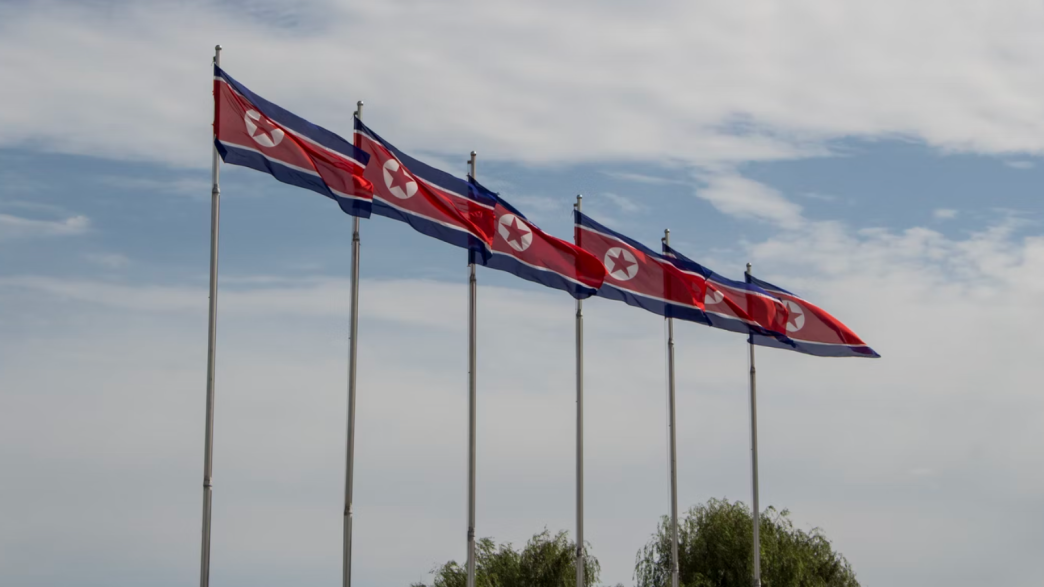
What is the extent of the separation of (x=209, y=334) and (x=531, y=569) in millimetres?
25232

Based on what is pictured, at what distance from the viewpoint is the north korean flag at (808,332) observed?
34875mm

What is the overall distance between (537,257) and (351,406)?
5.84 m

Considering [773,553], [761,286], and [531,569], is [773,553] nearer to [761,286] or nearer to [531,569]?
[531,569]

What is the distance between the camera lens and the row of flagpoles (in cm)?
2098

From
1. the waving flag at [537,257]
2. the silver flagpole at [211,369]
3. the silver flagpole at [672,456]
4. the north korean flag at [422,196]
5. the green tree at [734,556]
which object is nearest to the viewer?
the silver flagpole at [211,369]

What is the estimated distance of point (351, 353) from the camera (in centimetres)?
2277

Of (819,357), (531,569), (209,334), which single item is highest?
(819,357)

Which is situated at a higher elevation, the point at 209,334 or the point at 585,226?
the point at 585,226

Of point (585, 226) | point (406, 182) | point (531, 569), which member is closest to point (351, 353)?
point (406, 182)

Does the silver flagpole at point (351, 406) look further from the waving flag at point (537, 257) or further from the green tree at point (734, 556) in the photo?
the green tree at point (734, 556)

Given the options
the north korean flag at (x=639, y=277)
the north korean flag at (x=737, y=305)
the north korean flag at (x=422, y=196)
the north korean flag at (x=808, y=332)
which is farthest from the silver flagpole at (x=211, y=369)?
the north korean flag at (x=808, y=332)

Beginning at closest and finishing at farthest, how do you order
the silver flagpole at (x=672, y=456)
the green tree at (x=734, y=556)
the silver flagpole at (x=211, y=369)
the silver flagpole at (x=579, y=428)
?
the silver flagpole at (x=211, y=369)
the silver flagpole at (x=579, y=428)
the silver flagpole at (x=672, y=456)
the green tree at (x=734, y=556)

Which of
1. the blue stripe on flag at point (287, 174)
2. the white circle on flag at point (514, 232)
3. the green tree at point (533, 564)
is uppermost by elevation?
the white circle on flag at point (514, 232)

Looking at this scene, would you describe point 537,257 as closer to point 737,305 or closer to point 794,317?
point 737,305
